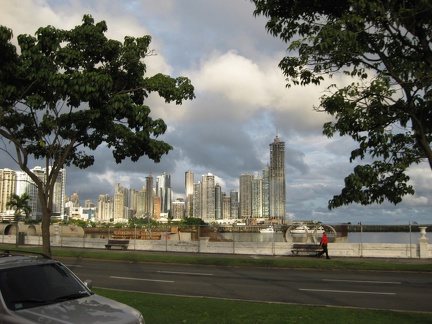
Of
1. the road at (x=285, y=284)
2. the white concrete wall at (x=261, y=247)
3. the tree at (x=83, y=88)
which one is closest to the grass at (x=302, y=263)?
the road at (x=285, y=284)

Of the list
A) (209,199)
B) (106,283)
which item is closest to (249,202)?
(209,199)

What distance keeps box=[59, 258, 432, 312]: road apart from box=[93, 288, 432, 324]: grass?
6.31 feet

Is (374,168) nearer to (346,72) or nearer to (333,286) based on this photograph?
(346,72)

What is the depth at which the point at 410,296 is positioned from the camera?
43.6ft

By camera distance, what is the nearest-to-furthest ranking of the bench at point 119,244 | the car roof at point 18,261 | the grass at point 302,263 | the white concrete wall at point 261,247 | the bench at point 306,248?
the car roof at point 18,261 < the grass at point 302,263 < the white concrete wall at point 261,247 < the bench at point 306,248 < the bench at point 119,244

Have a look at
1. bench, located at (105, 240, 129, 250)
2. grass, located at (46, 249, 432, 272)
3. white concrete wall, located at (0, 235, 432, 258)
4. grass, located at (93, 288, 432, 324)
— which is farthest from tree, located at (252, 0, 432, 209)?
bench, located at (105, 240, 129, 250)

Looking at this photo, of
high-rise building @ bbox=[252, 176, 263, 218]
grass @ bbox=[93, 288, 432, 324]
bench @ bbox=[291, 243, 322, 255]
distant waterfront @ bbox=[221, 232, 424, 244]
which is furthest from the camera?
high-rise building @ bbox=[252, 176, 263, 218]

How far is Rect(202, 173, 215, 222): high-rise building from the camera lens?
168 m

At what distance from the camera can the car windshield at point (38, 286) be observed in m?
5.47

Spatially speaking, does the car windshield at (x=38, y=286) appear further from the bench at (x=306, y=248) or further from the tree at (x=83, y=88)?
the bench at (x=306, y=248)

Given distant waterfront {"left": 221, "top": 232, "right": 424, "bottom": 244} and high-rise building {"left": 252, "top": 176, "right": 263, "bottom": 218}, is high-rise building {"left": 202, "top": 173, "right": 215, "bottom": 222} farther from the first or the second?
distant waterfront {"left": 221, "top": 232, "right": 424, "bottom": 244}

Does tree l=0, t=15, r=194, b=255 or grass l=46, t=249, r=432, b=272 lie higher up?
tree l=0, t=15, r=194, b=255

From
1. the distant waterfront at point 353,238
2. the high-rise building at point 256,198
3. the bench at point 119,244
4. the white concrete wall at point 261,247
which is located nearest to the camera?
the white concrete wall at point 261,247

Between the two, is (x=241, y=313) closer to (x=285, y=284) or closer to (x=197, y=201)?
(x=285, y=284)
